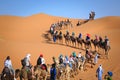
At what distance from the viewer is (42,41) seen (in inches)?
1672

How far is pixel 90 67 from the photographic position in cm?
2542

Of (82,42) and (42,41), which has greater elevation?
(42,41)

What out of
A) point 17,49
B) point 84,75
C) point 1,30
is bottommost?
point 84,75

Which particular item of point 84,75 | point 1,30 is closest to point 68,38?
point 84,75

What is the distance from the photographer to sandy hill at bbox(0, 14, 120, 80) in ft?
84.5

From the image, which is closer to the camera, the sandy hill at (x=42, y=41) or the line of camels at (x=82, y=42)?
the sandy hill at (x=42, y=41)

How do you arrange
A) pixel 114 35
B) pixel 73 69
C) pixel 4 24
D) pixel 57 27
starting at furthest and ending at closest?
1. pixel 4 24
2. pixel 57 27
3. pixel 114 35
4. pixel 73 69

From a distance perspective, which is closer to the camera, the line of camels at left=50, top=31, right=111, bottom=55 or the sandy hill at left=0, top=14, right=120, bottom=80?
the sandy hill at left=0, top=14, right=120, bottom=80

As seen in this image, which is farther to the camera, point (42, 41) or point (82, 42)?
point (42, 41)

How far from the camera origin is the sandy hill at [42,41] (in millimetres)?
25764

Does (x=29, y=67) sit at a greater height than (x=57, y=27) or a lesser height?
lesser

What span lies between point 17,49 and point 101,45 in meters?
8.25

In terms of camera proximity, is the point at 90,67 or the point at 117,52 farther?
the point at 117,52

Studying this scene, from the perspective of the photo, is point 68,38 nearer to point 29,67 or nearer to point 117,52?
point 117,52
